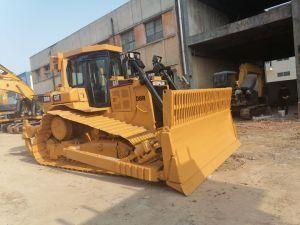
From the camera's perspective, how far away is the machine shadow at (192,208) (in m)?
4.03

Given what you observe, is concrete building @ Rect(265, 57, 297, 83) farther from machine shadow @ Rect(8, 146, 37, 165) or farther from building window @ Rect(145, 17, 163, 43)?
machine shadow @ Rect(8, 146, 37, 165)

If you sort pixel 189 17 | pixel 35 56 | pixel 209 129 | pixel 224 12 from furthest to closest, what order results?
pixel 35 56 < pixel 224 12 < pixel 189 17 < pixel 209 129

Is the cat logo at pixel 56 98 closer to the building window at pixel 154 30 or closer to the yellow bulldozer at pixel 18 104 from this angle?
the yellow bulldozer at pixel 18 104

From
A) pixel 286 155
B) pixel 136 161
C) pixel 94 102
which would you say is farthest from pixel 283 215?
pixel 94 102

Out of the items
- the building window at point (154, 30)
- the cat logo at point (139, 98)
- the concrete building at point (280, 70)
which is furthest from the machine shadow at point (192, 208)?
the concrete building at point (280, 70)

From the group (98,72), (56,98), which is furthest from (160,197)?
(56,98)

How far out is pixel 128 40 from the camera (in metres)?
19.8

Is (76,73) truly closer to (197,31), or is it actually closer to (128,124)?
(128,124)

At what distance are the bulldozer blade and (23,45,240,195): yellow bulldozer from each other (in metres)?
0.02

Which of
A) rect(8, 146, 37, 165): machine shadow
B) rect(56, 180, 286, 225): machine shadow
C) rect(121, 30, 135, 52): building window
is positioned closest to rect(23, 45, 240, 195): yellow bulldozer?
rect(56, 180, 286, 225): machine shadow

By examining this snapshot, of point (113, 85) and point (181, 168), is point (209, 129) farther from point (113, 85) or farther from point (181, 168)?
point (113, 85)

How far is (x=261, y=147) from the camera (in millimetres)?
8078

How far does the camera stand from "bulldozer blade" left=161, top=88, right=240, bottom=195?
5.00 m

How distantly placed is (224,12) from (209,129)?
1571 centimetres
